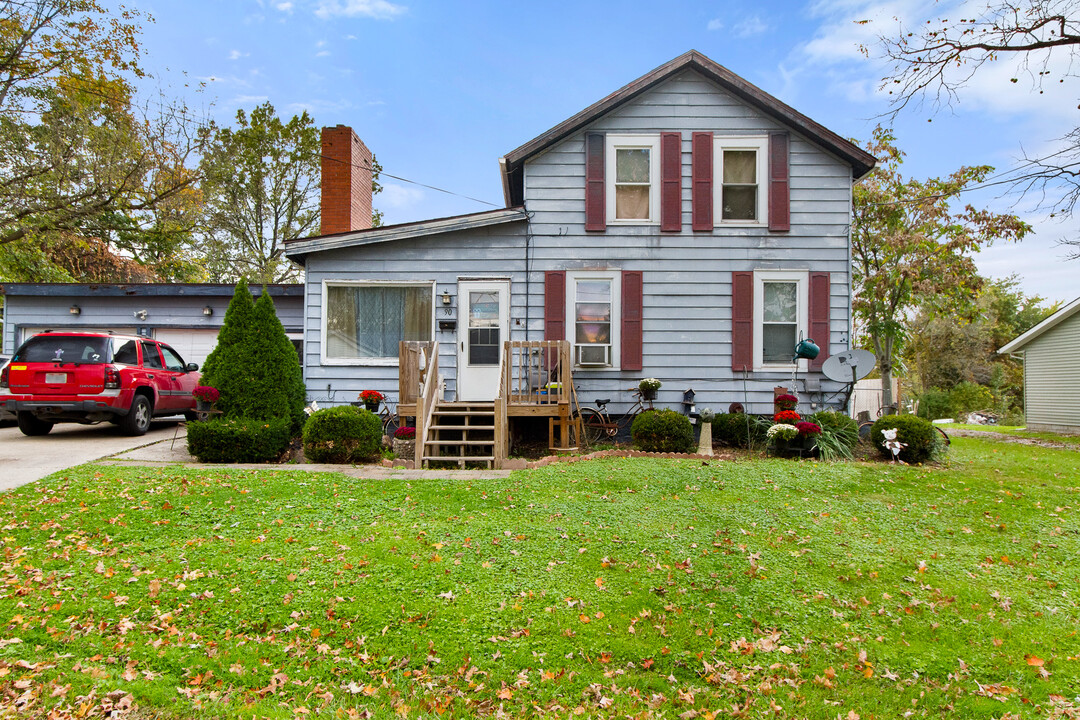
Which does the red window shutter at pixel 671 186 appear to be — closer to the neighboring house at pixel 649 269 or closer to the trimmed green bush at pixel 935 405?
the neighboring house at pixel 649 269

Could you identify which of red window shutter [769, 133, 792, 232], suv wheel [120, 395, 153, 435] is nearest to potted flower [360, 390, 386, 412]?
suv wheel [120, 395, 153, 435]

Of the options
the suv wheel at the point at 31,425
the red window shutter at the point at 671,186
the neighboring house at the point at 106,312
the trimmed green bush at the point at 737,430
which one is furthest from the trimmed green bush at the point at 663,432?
the suv wheel at the point at 31,425

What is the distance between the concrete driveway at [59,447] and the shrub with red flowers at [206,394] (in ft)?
4.46

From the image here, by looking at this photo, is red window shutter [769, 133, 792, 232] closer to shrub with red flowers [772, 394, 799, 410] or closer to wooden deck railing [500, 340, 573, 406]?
shrub with red flowers [772, 394, 799, 410]

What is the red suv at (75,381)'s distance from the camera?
361 inches

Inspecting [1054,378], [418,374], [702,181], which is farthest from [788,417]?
[1054,378]

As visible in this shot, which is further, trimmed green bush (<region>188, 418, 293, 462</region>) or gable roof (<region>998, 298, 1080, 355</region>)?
gable roof (<region>998, 298, 1080, 355</region>)

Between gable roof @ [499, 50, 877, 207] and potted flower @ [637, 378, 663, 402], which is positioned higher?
gable roof @ [499, 50, 877, 207]

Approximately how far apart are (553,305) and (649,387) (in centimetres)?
211

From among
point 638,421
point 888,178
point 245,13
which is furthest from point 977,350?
point 245,13

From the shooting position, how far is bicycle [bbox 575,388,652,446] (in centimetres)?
1010

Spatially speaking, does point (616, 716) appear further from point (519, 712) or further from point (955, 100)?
point (955, 100)

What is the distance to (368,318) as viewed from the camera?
1066cm

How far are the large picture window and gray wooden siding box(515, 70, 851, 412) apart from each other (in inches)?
81.5
